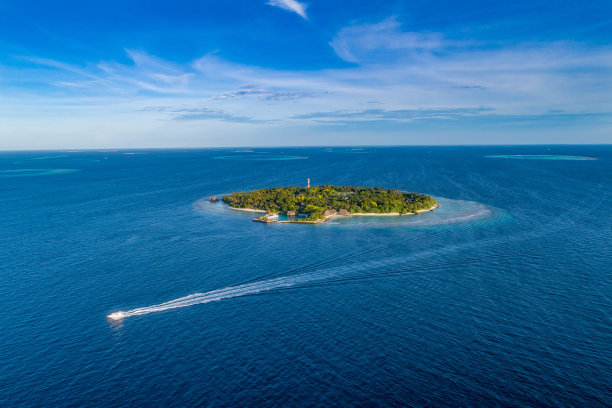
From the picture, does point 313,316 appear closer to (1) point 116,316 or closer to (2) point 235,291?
(2) point 235,291

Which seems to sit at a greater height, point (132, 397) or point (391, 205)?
point (391, 205)

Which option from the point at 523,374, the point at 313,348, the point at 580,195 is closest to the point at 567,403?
the point at 523,374

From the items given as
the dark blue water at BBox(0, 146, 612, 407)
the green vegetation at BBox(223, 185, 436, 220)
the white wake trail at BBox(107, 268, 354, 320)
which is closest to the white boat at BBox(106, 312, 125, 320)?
the white wake trail at BBox(107, 268, 354, 320)

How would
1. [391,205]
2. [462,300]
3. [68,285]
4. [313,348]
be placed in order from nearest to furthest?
1. [313,348]
2. [462,300]
3. [68,285]
4. [391,205]

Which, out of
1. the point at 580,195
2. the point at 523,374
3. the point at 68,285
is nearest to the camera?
the point at 523,374

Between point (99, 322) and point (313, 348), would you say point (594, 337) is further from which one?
point (99, 322)

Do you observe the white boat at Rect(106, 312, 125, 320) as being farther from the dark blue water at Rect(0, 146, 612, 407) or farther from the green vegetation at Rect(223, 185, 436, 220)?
the green vegetation at Rect(223, 185, 436, 220)

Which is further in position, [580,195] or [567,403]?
[580,195]
